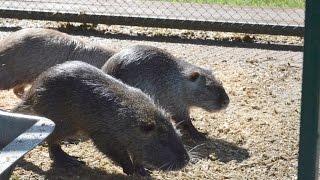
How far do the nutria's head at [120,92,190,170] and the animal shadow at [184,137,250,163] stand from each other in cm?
61

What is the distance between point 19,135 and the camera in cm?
365

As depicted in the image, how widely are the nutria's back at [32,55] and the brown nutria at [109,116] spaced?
1.48 metres

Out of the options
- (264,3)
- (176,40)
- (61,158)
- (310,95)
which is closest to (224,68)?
(176,40)

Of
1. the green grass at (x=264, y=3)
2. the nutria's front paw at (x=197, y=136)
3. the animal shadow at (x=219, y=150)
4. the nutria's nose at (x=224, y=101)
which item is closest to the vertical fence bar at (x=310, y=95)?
the animal shadow at (x=219, y=150)

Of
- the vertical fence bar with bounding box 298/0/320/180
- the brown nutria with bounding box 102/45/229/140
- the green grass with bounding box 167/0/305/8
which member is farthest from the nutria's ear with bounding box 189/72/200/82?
the green grass with bounding box 167/0/305/8

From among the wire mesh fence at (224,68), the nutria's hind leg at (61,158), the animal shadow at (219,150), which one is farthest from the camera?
the animal shadow at (219,150)

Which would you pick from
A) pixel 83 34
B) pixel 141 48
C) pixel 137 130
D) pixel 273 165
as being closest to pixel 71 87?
pixel 137 130

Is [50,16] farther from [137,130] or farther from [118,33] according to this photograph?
[137,130]

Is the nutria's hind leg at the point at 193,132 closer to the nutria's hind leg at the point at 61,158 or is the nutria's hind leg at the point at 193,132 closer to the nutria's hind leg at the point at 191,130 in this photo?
the nutria's hind leg at the point at 191,130

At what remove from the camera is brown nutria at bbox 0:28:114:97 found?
651 centimetres

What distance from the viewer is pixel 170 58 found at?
19.9 ft

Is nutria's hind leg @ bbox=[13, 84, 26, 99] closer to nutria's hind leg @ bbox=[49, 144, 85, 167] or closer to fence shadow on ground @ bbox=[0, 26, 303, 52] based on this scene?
nutria's hind leg @ bbox=[49, 144, 85, 167]

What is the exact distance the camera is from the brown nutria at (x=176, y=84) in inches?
231

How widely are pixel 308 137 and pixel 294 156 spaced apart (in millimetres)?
2775
